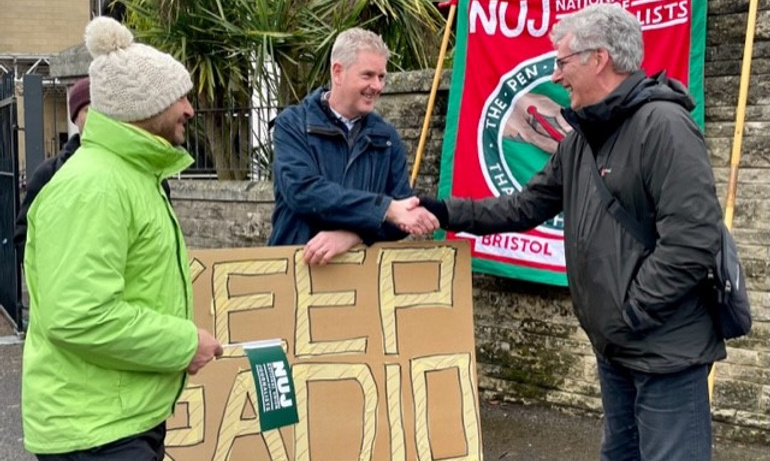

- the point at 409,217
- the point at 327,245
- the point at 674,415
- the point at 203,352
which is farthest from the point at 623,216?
the point at 203,352

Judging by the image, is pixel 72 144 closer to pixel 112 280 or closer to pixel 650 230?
pixel 112 280

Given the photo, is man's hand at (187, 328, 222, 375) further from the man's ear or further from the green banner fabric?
the man's ear

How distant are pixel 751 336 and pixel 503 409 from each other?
5.26 feet

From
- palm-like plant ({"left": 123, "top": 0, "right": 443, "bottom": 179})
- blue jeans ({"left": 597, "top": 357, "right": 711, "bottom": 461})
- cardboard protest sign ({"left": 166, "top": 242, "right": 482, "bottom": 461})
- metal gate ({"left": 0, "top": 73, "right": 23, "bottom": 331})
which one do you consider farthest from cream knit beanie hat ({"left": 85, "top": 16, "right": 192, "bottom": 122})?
metal gate ({"left": 0, "top": 73, "right": 23, "bottom": 331})

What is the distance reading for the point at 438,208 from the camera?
11.9 feet

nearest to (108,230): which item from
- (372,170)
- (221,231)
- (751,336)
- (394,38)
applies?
(372,170)

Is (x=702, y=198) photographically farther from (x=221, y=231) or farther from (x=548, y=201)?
(x=221, y=231)

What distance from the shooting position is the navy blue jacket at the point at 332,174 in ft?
11.3

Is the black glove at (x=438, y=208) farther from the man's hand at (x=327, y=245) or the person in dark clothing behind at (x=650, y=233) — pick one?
the person in dark clothing behind at (x=650, y=233)

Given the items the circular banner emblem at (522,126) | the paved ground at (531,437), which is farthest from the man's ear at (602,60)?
the paved ground at (531,437)

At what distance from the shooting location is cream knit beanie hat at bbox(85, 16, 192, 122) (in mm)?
2344

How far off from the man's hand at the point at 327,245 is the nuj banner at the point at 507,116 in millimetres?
1860

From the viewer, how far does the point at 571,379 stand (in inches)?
210

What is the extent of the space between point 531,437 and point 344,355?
188 cm
